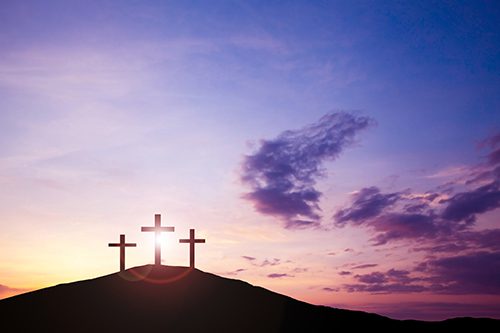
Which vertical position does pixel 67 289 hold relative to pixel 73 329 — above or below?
above

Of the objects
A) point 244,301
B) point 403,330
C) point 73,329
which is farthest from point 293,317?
point 73,329

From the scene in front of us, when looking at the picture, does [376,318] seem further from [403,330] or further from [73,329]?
[73,329]

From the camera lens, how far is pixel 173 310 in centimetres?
3750

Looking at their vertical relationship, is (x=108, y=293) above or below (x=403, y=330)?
above

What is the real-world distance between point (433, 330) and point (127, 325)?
705 inches

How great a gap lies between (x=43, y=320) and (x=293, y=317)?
13.8 metres

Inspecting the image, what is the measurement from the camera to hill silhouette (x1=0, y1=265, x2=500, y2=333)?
118 feet

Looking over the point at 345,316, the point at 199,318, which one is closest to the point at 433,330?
the point at 345,316

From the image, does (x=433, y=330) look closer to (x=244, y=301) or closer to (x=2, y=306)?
(x=244, y=301)

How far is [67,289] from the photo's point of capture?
4044cm

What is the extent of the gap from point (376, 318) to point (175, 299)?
12.1 m

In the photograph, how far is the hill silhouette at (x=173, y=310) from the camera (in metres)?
35.8

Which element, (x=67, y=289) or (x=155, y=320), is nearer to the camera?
(x=155, y=320)

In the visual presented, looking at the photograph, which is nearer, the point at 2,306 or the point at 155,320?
the point at 155,320
